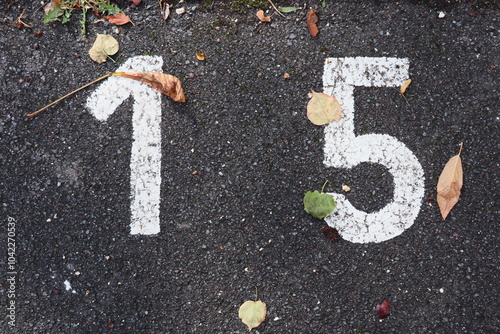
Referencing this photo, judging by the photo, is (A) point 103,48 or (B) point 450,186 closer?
(B) point 450,186

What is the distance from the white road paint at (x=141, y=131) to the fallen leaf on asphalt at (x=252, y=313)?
71cm

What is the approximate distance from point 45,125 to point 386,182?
2.16m

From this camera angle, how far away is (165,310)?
2.09 m

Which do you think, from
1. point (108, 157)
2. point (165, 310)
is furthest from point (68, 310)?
point (108, 157)

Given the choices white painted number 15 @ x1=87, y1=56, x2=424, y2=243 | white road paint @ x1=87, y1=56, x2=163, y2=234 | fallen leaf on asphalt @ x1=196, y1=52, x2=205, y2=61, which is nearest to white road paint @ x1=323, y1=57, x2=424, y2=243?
white painted number 15 @ x1=87, y1=56, x2=424, y2=243

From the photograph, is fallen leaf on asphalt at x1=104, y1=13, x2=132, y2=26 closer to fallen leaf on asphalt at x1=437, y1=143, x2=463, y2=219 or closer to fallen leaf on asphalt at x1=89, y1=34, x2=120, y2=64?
fallen leaf on asphalt at x1=89, y1=34, x2=120, y2=64

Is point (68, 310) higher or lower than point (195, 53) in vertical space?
lower

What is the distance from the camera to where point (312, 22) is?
7.07 feet

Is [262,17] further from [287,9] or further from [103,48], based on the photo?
[103,48]

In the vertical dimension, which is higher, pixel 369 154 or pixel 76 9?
pixel 76 9

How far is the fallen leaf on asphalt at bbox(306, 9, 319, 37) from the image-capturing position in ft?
7.07

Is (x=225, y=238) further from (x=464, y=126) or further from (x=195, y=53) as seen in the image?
(x=464, y=126)

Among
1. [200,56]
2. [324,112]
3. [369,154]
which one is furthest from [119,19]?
[369,154]

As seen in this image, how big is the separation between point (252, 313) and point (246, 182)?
2.57ft
